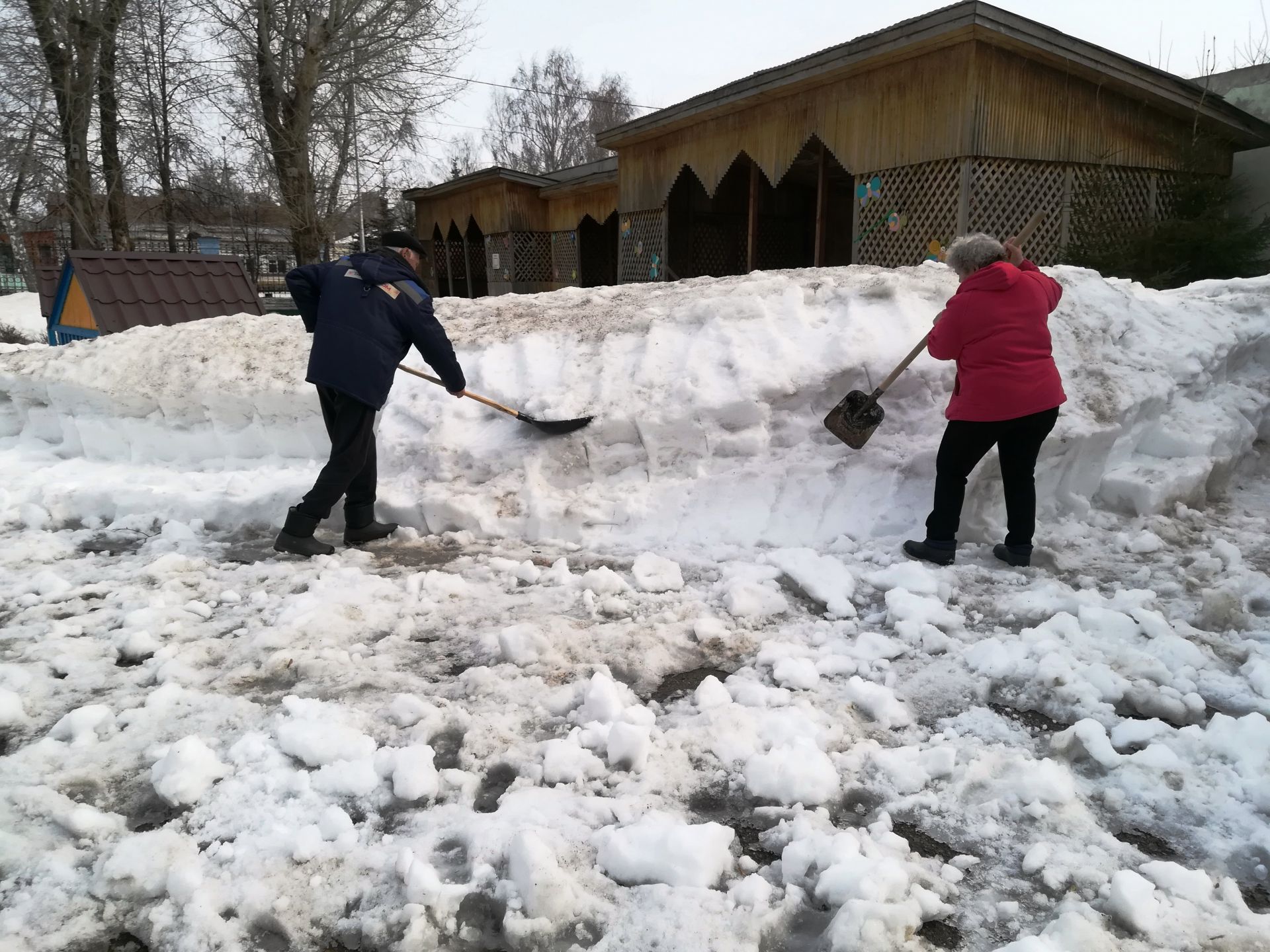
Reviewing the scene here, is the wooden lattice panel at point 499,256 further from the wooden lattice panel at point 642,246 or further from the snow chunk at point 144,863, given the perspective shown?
the snow chunk at point 144,863

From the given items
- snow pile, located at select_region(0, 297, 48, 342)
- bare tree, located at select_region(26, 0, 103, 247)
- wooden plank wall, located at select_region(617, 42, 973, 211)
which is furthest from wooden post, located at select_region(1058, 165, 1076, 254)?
bare tree, located at select_region(26, 0, 103, 247)

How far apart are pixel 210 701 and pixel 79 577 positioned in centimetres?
159

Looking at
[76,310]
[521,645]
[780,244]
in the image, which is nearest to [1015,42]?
[780,244]

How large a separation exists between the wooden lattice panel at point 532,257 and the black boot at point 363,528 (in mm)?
14632

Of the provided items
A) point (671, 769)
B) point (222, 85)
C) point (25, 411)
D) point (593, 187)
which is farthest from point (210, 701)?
point (222, 85)

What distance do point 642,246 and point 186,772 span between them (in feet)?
42.6

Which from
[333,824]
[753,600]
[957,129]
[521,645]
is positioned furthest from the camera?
[957,129]

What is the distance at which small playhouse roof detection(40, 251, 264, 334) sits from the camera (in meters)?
7.77

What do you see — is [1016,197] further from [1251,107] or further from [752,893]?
[752,893]

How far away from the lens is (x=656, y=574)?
353 cm

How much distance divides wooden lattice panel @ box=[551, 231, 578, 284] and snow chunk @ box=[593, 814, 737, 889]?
638 inches

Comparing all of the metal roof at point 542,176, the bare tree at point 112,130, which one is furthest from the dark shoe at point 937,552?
the bare tree at point 112,130

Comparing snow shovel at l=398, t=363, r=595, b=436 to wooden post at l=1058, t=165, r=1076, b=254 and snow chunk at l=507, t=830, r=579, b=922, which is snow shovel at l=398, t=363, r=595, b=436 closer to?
snow chunk at l=507, t=830, r=579, b=922

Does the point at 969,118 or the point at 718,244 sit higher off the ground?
the point at 969,118
